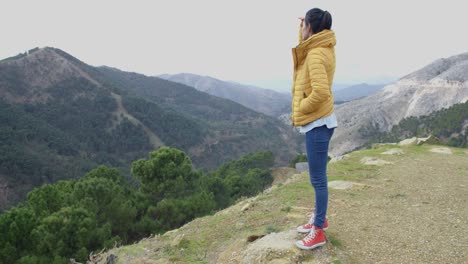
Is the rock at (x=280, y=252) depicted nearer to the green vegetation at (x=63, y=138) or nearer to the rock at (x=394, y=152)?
the rock at (x=394, y=152)

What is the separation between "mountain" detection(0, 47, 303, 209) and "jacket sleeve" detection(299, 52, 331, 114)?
6136cm

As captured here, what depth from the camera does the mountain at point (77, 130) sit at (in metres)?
63.4

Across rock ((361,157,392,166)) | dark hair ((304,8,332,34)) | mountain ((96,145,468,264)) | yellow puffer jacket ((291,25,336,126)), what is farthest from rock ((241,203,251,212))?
rock ((361,157,392,166))

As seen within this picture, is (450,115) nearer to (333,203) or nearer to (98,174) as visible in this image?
(98,174)

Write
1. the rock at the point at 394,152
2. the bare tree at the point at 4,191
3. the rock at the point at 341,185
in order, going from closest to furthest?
1. the rock at the point at 341,185
2. the rock at the point at 394,152
3. the bare tree at the point at 4,191

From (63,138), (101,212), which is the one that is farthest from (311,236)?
(63,138)

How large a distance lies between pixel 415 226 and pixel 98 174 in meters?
22.7

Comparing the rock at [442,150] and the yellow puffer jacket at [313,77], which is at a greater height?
the yellow puffer jacket at [313,77]

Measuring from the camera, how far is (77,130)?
86625mm

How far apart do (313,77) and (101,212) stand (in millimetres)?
16097

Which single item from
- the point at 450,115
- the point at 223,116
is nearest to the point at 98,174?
the point at 450,115

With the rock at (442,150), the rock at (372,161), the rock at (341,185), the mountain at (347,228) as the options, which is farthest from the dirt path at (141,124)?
the mountain at (347,228)

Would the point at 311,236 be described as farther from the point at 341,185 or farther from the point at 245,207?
the point at 341,185

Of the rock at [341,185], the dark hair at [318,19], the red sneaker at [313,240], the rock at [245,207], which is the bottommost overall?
the rock at [245,207]
